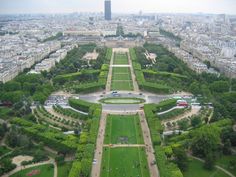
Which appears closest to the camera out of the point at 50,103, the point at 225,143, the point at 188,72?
the point at 225,143

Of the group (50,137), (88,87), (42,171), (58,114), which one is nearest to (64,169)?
(42,171)

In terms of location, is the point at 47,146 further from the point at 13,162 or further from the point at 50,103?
the point at 50,103

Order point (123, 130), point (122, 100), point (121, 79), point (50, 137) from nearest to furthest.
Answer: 1. point (50, 137)
2. point (123, 130)
3. point (122, 100)
4. point (121, 79)

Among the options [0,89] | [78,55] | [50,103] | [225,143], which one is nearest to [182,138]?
[225,143]

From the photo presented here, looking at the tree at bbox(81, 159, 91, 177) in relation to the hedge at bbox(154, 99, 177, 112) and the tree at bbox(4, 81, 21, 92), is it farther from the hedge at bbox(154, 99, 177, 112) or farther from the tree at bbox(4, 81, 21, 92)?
the tree at bbox(4, 81, 21, 92)

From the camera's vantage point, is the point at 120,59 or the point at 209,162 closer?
the point at 209,162

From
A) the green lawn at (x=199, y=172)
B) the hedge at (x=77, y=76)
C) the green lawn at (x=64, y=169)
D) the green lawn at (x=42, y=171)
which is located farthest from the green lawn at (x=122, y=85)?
the green lawn at (x=42, y=171)

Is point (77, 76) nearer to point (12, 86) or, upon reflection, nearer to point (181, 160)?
point (12, 86)
